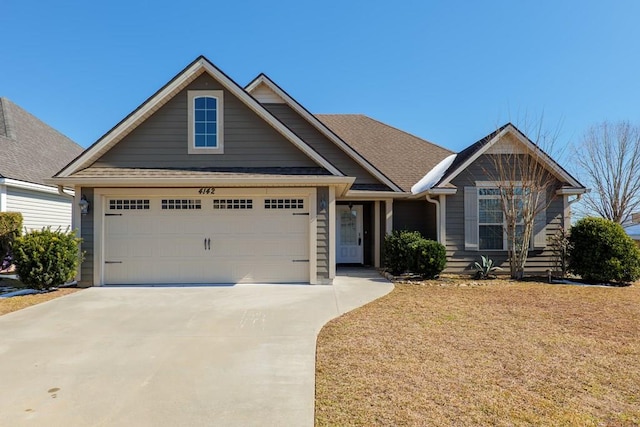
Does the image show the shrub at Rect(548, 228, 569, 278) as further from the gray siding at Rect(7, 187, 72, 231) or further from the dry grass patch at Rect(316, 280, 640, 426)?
the gray siding at Rect(7, 187, 72, 231)

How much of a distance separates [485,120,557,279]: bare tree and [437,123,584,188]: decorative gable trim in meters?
0.03

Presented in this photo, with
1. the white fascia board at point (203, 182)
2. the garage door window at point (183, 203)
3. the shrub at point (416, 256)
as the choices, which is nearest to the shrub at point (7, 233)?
the white fascia board at point (203, 182)

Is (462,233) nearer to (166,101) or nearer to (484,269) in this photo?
(484,269)

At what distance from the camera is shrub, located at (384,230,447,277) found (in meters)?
10.4

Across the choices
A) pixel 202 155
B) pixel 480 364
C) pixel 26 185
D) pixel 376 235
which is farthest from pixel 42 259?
pixel 376 235

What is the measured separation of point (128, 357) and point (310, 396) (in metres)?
2.47

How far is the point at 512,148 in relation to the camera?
1149 centimetres

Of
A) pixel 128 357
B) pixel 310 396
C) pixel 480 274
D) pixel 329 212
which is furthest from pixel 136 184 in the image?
pixel 480 274

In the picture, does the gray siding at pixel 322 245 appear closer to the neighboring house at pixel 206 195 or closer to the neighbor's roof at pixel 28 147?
the neighboring house at pixel 206 195

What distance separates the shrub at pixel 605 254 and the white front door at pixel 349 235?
6791 mm

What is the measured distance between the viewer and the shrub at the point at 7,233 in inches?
411

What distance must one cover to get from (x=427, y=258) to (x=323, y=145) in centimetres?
520

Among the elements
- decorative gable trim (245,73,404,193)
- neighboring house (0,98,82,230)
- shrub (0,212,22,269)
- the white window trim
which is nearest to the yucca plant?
decorative gable trim (245,73,404,193)

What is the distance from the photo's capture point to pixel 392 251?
36.2 ft
